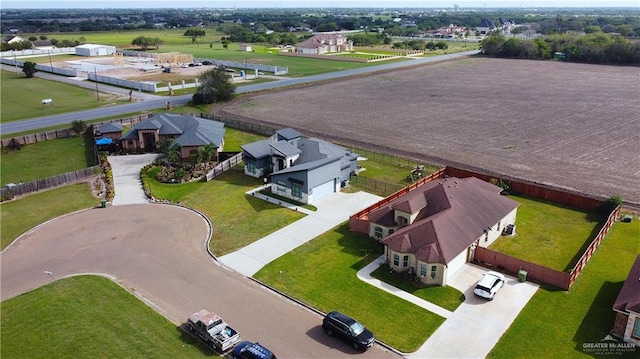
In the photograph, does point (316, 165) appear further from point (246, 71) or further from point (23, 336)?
point (246, 71)

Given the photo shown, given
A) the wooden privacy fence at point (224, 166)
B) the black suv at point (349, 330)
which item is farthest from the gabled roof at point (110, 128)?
the black suv at point (349, 330)

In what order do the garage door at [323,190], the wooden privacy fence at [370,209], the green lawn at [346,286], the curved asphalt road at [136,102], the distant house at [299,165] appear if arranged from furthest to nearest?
the curved asphalt road at [136,102], the garage door at [323,190], the distant house at [299,165], the wooden privacy fence at [370,209], the green lawn at [346,286]

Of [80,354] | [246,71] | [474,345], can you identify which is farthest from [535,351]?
[246,71]

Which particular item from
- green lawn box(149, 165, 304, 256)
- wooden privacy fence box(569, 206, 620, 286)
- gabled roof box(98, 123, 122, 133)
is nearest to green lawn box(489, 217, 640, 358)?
wooden privacy fence box(569, 206, 620, 286)

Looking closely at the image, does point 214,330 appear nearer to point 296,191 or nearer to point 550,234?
point 296,191

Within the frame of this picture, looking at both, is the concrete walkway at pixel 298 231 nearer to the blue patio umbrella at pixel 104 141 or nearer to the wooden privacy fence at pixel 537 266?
the wooden privacy fence at pixel 537 266

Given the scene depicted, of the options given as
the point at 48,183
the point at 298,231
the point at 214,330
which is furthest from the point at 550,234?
the point at 48,183
